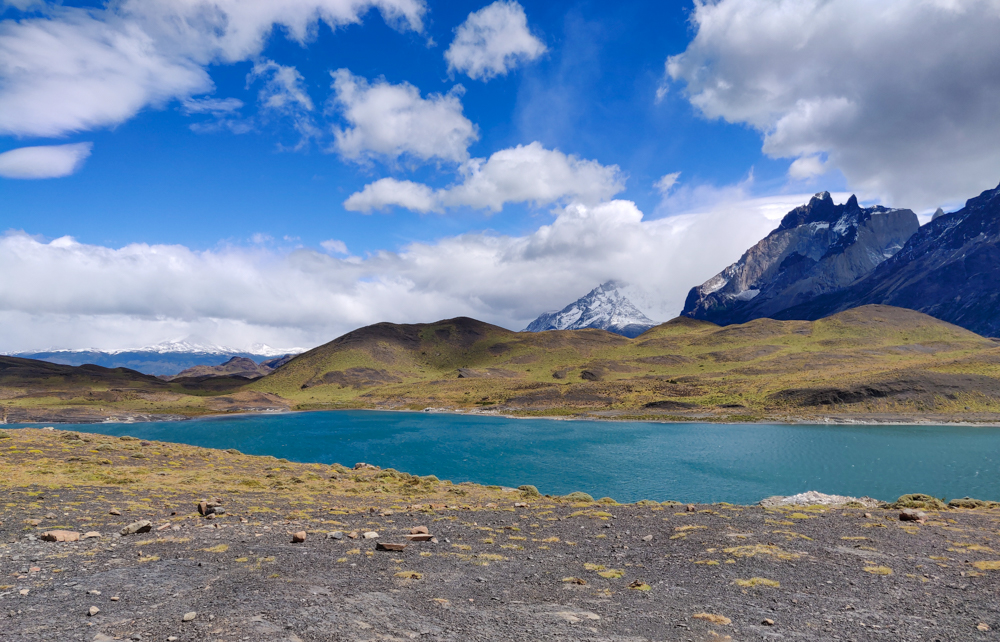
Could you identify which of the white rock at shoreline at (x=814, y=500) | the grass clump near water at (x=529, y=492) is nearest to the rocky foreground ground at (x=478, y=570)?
the white rock at shoreline at (x=814, y=500)

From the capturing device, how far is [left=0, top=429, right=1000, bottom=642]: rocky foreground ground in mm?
11211

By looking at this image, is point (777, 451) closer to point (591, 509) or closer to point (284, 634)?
point (591, 509)

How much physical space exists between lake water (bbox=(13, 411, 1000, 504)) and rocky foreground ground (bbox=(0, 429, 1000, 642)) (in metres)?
24.4

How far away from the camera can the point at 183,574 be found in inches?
559

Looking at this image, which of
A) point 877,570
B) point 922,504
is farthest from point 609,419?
point 877,570

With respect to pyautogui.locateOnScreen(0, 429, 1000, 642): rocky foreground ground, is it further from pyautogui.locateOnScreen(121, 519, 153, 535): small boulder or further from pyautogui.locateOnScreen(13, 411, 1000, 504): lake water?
pyautogui.locateOnScreen(13, 411, 1000, 504): lake water

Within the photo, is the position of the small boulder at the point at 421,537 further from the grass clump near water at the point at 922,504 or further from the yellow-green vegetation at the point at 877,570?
the grass clump near water at the point at 922,504

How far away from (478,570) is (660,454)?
199ft

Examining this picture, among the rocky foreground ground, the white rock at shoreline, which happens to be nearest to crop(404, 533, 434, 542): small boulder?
the rocky foreground ground

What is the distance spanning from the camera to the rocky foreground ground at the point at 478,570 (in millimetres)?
11211

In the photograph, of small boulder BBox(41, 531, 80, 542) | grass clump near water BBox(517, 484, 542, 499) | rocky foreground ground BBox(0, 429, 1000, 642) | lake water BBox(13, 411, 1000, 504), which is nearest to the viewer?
rocky foreground ground BBox(0, 429, 1000, 642)

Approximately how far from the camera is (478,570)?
1537cm

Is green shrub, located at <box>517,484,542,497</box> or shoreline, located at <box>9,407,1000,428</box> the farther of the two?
shoreline, located at <box>9,407,1000,428</box>

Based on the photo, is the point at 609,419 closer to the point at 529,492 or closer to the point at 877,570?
the point at 529,492
